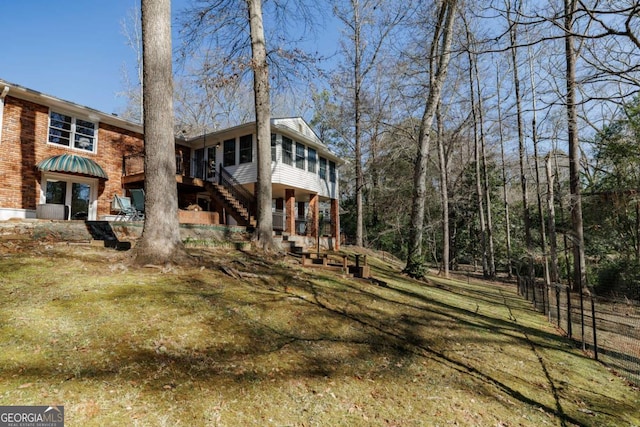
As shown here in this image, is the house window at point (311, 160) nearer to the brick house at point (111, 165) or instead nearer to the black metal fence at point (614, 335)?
the brick house at point (111, 165)

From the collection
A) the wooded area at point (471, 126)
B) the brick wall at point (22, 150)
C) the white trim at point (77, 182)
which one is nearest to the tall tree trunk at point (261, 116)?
the wooded area at point (471, 126)

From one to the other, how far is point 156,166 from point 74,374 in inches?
160

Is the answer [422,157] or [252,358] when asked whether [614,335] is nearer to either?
[422,157]

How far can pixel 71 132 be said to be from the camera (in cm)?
1210

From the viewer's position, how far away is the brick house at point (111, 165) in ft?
34.7

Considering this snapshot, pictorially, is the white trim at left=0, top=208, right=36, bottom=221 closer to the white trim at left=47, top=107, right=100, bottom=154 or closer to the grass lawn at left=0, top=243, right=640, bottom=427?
the white trim at left=47, top=107, right=100, bottom=154

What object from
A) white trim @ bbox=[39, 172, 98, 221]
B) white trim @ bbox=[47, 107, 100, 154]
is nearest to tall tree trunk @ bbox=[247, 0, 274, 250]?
white trim @ bbox=[47, 107, 100, 154]

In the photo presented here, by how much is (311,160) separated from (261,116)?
7427mm

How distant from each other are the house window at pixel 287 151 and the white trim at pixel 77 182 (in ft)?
26.0

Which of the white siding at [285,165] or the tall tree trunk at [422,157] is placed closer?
the tall tree trunk at [422,157]

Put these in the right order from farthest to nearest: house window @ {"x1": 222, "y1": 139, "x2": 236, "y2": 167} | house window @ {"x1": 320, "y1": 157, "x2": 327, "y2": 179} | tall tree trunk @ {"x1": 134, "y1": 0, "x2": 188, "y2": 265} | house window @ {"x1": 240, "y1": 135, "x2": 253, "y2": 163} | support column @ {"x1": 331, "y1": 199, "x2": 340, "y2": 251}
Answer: house window @ {"x1": 320, "y1": 157, "x2": 327, "y2": 179}, support column @ {"x1": 331, "y1": 199, "x2": 340, "y2": 251}, house window @ {"x1": 222, "y1": 139, "x2": 236, "y2": 167}, house window @ {"x1": 240, "y1": 135, "x2": 253, "y2": 163}, tall tree trunk @ {"x1": 134, "y1": 0, "x2": 188, "y2": 265}

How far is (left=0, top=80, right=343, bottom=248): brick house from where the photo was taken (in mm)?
10586

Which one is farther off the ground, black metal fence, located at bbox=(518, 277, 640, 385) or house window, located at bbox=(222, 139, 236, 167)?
house window, located at bbox=(222, 139, 236, 167)

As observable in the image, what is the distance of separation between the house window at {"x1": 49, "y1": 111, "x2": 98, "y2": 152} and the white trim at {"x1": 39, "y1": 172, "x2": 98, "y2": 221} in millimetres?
1241
